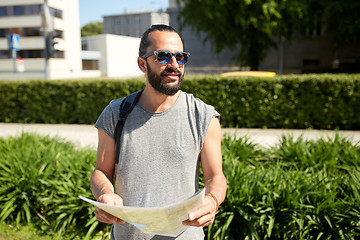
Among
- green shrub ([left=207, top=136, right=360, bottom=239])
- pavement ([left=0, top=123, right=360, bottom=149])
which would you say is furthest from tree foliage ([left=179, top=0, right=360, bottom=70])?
green shrub ([left=207, top=136, right=360, bottom=239])

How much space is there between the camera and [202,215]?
1.46m

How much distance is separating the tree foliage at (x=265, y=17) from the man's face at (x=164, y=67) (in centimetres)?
1580

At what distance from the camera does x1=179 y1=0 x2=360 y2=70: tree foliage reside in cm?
1706

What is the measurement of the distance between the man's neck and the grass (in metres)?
2.07

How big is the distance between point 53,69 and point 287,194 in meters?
46.4

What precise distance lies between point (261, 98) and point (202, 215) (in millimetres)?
8604

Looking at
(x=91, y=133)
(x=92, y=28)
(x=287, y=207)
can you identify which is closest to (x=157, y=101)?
(x=287, y=207)

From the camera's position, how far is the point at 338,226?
10.8 ft

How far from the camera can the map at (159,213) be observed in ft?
4.38

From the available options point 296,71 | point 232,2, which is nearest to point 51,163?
point 232,2

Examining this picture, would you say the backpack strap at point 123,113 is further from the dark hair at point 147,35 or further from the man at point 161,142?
the dark hair at point 147,35

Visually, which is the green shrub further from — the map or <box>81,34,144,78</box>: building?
<box>81,34,144,78</box>: building

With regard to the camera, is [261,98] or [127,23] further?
[127,23]

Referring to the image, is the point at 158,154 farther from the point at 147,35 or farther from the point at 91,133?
the point at 91,133
